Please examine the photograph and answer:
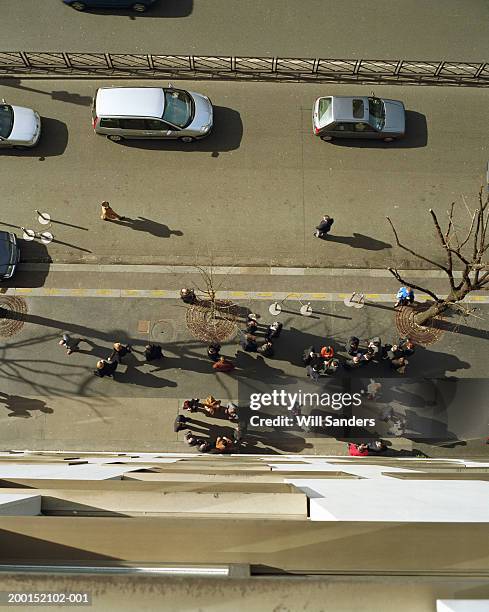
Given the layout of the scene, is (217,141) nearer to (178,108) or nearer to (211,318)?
(178,108)

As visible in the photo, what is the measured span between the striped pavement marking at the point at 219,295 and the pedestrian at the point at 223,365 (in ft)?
7.42

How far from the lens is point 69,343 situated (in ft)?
48.9

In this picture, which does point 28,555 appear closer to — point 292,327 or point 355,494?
point 355,494

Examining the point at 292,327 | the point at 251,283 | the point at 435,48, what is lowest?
the point at 292,327

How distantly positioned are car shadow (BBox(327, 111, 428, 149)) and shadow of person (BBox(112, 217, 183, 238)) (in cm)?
699

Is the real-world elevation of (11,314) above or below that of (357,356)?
above

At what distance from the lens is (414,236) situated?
53.9 feet

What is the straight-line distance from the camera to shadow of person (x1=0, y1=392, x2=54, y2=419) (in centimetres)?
1496

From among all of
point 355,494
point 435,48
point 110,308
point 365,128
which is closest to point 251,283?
point 110,308

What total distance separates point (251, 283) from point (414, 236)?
6256 mm

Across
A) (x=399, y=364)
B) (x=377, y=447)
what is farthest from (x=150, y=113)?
(x=377, y=447)

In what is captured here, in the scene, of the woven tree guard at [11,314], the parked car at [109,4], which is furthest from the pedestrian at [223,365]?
the parked car at [109,4]

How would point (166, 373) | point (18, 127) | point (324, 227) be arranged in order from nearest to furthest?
point (166, 373) < point (324, 227) < point (18, 127)

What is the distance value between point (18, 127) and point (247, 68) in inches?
348
